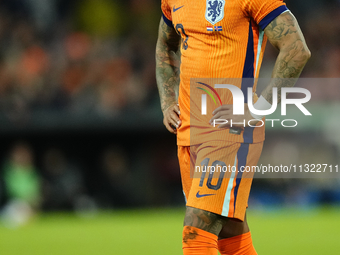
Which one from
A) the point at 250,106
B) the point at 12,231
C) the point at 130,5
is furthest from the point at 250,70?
the point at 130,5

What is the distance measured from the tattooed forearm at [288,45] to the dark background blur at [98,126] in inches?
323

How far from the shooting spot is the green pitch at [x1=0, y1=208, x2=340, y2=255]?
7020 millimetres

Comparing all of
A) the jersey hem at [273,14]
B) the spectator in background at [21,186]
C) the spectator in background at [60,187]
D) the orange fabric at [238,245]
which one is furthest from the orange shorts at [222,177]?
the spectator in background at [60,187]

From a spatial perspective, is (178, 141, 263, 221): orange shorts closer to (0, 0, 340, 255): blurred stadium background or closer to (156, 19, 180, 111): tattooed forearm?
(156, 19, 180, 111): tattooed forearm

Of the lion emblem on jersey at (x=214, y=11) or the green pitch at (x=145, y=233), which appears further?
the green pitch at (x=145, y=233)

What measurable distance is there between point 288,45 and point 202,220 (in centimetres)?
109

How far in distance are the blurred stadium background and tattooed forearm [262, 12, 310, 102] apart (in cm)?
726

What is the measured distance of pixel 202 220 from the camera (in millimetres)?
2988

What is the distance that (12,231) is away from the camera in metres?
9.39

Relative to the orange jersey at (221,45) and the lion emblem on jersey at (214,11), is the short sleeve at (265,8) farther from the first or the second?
the lion emblem on jersey at (214,11)

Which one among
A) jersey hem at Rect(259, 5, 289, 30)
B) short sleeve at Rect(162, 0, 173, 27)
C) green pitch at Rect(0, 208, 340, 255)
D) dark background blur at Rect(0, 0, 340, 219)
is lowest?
green pitch at Rect(0, 208, 340, 255)

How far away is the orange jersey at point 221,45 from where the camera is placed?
121 inches

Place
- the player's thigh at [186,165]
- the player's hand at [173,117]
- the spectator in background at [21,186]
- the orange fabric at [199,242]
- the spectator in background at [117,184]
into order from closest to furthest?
the orange fabric at [199,242], the player's thigh at [186,165], the player's hand at [173,117], the spectator in background at [21,186], the spectator in background at [117,184]

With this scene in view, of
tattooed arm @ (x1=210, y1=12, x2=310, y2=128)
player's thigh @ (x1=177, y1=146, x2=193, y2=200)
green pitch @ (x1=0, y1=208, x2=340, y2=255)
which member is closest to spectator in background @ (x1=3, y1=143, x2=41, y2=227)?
green pitch @ (x1=0, y1=208, x2=340, y2=255)
